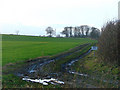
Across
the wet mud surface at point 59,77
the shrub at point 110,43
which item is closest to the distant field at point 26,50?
the wet mud surface at point 59,77

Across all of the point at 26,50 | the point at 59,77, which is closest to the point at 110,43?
the point at 59,77

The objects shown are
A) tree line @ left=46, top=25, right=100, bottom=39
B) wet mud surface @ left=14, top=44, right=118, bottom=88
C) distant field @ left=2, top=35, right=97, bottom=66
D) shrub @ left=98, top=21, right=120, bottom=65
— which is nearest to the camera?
wet mud surface @ left=14, top=44, right=118, bottom=88

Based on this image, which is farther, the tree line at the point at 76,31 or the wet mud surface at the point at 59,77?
the tree line at the point at 76,31

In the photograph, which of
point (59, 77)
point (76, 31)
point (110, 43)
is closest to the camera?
point (59, 77)

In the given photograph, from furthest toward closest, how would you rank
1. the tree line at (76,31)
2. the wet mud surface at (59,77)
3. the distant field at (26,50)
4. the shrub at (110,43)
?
the tree line at (76,31)
the distant field at (26,50)
the shrub at (110,43)
the wet mud surface at (59,77)

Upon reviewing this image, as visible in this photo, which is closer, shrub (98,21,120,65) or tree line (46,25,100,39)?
shrub (98,21,120,65)

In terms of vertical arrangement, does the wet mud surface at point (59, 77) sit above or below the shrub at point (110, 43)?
below

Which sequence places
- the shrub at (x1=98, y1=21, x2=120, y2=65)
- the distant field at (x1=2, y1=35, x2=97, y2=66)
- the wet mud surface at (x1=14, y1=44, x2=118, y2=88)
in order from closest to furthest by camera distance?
1. the wet mud surface at (x1=14, y1=44, x2=118, y2=88)
2. the shrub at (x1=98, y1=21, x2=120, y2=65)
3. the distant field at (x1=2, y1=35, x2=97, y2=66)

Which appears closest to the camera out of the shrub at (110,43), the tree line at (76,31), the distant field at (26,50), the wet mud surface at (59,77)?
the wet mud surface at (59,77)

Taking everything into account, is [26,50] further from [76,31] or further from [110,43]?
[76,31]

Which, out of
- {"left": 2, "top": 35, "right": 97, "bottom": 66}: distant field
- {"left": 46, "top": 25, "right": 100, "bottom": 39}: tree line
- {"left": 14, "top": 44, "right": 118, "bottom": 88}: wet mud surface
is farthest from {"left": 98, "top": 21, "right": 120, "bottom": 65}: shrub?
{"left": 46, "top": 25, "right": 100, "bottom": 39}: tree line

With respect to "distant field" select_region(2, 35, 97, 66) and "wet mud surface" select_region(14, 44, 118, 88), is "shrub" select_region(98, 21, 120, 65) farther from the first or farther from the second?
"distant field" select_region(2, 35, 97, 66)

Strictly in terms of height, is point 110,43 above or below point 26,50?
above

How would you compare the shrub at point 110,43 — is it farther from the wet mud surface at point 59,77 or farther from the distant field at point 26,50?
the distant field at point 26,50
